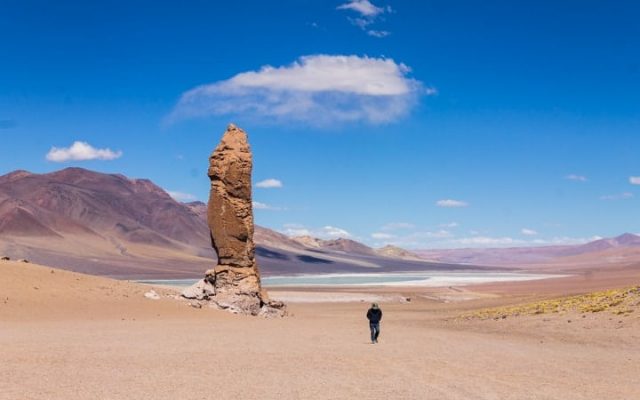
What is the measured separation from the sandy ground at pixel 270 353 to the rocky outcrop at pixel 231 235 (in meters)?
1.77

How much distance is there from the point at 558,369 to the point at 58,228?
180 meters

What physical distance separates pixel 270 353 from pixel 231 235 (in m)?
14.6

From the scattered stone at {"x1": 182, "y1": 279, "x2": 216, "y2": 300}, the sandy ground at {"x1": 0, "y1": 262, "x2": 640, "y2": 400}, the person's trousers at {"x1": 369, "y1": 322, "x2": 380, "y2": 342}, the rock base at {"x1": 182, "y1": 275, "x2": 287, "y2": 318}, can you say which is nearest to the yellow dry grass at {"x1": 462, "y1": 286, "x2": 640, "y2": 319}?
the sandy ground at {"x1": 0, "y1": 262, "x2": 640, "y2": 400}

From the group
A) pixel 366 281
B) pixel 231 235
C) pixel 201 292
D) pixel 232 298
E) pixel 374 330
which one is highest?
pixel 231 235

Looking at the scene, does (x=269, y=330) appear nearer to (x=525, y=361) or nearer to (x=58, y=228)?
(x=525, y=361)

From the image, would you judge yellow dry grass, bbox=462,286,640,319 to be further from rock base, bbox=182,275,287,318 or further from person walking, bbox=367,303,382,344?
person walking, bbox=367,303,382,344

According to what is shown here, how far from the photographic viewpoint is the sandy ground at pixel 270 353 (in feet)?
45.0

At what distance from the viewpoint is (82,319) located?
2789 cm

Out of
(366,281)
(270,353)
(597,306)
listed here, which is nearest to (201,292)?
(270,353)

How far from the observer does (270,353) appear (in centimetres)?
1944

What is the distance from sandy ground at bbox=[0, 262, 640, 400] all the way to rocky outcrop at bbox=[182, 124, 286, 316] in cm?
177

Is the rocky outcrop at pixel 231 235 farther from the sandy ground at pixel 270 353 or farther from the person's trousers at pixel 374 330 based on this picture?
the person's trousers at pixel 374 330

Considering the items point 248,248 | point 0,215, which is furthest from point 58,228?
point 248,248

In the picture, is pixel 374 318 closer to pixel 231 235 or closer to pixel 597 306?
pixel 597 306
